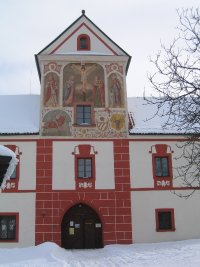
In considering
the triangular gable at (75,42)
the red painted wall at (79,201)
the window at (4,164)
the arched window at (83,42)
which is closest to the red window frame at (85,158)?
the red painted wall at (79,201)

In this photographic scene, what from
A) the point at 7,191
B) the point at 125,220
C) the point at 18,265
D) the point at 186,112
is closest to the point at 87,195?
the point at 125,220

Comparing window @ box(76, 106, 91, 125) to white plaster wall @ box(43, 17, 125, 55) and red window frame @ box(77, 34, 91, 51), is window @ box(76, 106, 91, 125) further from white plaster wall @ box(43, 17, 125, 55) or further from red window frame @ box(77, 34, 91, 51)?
white plaster wall @ box(43, 17, 125, 55)

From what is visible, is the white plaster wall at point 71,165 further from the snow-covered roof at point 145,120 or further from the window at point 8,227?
the window at point 8,227

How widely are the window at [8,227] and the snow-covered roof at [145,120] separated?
8422 mm

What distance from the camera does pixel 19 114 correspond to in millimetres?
26812

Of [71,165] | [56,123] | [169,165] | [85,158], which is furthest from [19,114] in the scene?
[169,165]

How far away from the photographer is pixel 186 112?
37.7 ft

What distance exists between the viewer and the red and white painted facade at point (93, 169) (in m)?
23.6

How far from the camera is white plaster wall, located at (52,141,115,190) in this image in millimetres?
24109

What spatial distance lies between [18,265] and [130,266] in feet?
13.4

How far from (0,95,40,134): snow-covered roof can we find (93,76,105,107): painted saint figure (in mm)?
3879

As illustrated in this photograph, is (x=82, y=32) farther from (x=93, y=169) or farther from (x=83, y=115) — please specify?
(x=93, y=169)

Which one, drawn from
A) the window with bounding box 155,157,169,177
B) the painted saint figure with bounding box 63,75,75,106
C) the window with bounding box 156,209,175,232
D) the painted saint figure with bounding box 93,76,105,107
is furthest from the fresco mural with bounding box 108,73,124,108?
the window with bounding box 156,209,175,232

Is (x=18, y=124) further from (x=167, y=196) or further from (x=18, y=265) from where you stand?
(x=18, y=265)
